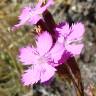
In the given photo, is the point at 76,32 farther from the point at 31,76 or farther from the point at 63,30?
the point at 31,76

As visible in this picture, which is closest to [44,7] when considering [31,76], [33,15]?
[33,15]

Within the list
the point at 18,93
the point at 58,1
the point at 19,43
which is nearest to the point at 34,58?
the point at 18,93

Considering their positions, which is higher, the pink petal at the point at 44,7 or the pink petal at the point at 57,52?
the pink petal at the point at 44,7

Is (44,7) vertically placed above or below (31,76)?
above

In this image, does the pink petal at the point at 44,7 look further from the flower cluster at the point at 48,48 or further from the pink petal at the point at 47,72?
the pink petal at the point at 47,72

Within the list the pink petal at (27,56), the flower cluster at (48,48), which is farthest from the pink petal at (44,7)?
the pink petal at (27,56)

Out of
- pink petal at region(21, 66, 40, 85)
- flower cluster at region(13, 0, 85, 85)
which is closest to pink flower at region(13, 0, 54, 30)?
flower cluster at region(13, 0, 85, 85)
